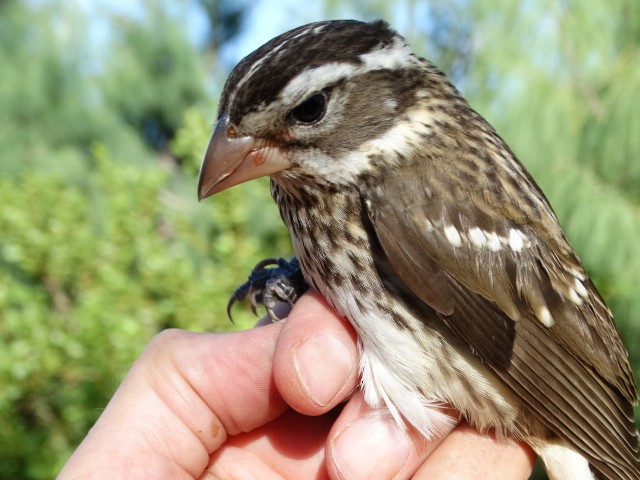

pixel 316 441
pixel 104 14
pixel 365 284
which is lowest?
pixel 316 441

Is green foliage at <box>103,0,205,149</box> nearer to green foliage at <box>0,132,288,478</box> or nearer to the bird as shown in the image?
green foliage at <box>0,132,288,478</box>

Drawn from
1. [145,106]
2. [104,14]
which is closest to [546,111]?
[145,106]

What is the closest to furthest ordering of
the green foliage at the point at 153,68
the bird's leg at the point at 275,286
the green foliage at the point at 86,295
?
the bird's leg at the point at 275,286 < the green foliage at the point at 86,295 < the green foliage at the point at 153,68

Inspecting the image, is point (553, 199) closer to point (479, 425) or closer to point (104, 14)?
point (479, 425)

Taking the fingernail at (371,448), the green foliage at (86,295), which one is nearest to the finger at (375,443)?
the fingernail at (371,448)

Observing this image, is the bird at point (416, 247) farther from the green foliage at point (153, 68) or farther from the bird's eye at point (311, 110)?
the green foliage at point (153, 68)

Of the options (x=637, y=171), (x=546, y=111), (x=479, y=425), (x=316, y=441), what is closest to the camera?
(x=479, y=425)

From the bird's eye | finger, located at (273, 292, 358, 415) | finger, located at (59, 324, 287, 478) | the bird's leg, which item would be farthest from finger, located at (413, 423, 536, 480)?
the bird's eye
